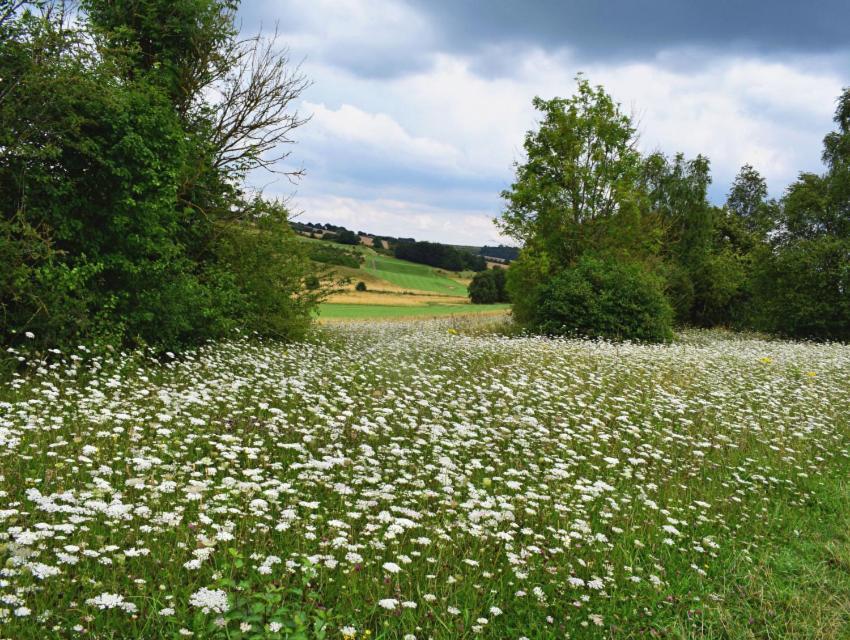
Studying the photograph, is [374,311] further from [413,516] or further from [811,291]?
[413,516]

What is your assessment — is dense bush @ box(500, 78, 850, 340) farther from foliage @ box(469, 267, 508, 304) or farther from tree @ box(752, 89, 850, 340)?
foliage @ box(469, 267, 508, 304)

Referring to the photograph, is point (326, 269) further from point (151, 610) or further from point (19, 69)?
point (151, 610)

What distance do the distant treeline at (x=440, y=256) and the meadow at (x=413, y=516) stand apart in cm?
7079

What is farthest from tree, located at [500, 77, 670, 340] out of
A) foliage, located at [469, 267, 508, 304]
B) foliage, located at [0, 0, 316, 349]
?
foliage, located at [469, 267, 508, 304]

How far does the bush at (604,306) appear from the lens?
2259cm

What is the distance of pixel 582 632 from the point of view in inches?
143

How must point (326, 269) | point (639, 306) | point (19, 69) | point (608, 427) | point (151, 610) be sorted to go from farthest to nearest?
point (639, 306) < point (326, 269) < point (19, 69) < point (608, 427) < point (151, 610)

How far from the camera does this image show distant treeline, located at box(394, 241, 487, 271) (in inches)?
3145

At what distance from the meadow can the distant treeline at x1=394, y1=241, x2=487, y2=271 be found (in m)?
70.8

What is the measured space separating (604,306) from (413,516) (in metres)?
19.6

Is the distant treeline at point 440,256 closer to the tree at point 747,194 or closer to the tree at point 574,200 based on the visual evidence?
the tree at point 747,194

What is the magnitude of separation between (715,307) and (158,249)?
35.9 metres

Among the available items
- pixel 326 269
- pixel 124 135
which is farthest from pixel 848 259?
pixel 124 135

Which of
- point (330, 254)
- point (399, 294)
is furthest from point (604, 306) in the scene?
point (399, 294)
